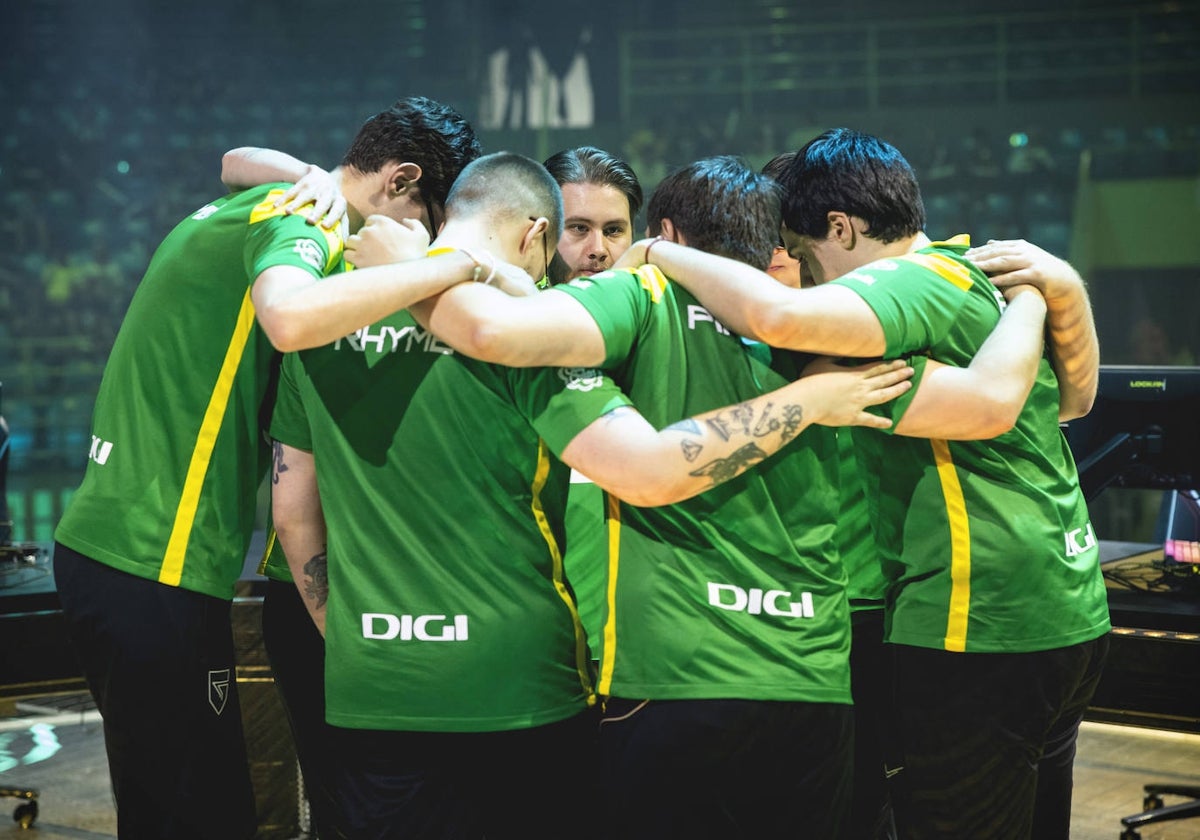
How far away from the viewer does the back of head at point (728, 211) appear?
6.28ft

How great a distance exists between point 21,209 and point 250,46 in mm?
3021

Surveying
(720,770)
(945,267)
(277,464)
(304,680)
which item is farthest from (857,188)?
(304,680)

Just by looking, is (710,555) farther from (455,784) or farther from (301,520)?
(301,520)

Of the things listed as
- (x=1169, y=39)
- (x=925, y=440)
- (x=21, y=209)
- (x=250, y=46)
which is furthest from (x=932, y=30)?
(x=925, y=440)

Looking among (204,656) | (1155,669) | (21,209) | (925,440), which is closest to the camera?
(925,440)

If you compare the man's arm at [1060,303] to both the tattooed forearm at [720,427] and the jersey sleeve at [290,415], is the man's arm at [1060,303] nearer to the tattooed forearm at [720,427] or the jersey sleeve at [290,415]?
the tattooed forearm at [720,427]

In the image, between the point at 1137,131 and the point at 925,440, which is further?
the point at 1137,131

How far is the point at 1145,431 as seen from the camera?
3.75 m

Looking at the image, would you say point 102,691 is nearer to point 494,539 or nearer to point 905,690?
point 494,539

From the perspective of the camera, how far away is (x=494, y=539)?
1.85m

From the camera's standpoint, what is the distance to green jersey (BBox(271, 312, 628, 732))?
1842 mm

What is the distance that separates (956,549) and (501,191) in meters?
0.99

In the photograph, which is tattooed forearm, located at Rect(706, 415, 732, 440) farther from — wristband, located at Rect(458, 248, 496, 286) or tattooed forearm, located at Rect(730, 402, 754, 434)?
wristband, located at Rect(458, 248, 496, 286)

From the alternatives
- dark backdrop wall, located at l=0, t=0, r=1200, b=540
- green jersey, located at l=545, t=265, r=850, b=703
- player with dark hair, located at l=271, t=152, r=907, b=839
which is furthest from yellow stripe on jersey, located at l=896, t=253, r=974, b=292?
dark backdrop wall, located at l=0, t=0, r=1200, b=540
